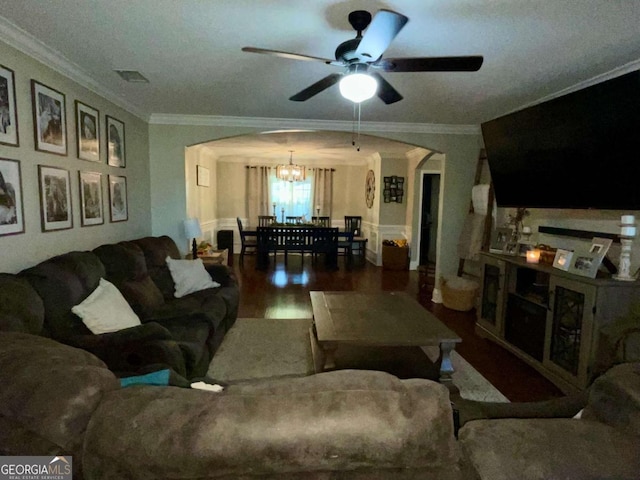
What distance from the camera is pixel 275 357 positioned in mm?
3049

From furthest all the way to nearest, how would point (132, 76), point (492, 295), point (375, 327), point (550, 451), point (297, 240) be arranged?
point (297, 240) < point (492, 295) < point (132, 76) < point (375, 327) < point (550, 451)

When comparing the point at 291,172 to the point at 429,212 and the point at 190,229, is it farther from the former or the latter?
the point at 190,229

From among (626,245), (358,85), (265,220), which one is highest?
(358,85)

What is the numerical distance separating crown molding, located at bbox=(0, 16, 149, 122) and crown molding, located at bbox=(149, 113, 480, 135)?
0.94 meters

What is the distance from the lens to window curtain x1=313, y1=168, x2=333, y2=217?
8.57m

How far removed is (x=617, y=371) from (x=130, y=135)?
14.3ft

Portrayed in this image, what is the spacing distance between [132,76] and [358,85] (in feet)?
6.80

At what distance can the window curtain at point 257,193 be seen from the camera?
27.5 ft

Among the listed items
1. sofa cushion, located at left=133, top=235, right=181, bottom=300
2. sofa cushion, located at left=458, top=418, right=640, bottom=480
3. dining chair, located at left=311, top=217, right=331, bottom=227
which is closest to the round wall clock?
dining chair, located at left=311, top=217, right=331, bottom=227

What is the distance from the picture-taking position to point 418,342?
7.29 feet

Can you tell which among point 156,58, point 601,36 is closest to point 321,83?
point 156,58

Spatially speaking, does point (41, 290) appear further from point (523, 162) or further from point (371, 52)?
point (523, 162)

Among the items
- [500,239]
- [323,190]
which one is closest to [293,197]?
[323,190]

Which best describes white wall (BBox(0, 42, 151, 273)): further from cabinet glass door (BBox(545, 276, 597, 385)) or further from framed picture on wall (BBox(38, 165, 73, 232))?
cabinet glass door (BBox(545, 276, 597, 385))
